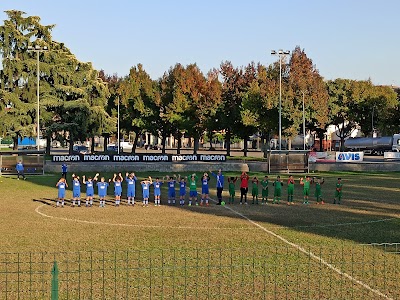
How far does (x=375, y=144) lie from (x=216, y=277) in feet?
288

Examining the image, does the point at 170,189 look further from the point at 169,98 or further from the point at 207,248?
the point at 169,98

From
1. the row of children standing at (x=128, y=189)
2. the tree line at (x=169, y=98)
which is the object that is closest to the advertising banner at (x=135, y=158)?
the tree line at (x=169, y=98)

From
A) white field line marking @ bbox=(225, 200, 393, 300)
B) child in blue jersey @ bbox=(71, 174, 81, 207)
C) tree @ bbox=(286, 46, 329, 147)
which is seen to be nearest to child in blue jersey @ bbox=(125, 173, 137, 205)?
child in blue jersey @ bbox=(71, 174, 81, 207)

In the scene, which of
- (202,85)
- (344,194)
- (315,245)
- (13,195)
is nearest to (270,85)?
(202,85)

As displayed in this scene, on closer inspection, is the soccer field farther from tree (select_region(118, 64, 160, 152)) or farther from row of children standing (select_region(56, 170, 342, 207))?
tree (select_region(118, 64, 160, 152))

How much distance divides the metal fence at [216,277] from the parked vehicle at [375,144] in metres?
77.9

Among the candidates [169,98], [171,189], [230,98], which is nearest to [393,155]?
[230,98]

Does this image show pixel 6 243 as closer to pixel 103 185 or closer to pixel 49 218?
pixel 49 218

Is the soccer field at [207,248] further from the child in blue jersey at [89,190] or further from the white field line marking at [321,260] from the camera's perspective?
the child in blue jersey at [89,190]

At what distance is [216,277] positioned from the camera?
13.8m

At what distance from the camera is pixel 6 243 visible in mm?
18266

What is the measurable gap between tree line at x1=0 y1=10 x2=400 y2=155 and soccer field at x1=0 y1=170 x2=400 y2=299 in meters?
31.9

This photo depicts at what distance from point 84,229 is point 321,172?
38305mm

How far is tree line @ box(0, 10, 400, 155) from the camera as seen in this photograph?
65.0 metres
